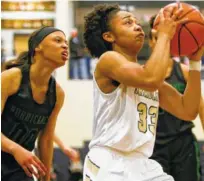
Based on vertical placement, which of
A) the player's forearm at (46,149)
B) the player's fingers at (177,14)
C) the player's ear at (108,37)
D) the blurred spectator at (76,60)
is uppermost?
the player's fingers at (177,14)

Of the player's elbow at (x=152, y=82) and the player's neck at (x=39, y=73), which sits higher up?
the player's elbow at (x=152, y=82)

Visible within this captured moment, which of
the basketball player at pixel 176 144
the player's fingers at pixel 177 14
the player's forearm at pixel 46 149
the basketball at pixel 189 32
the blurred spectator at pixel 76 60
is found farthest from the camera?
the blurred spectator at pixel 76 60

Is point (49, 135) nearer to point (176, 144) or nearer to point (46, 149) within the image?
point (46, 149)

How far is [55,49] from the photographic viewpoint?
3711mm

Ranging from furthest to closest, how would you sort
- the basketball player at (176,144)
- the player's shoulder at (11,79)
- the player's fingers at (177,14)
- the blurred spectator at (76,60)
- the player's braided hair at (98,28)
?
the blurred spectator at (76,60), the basketball player at (176,144), the player's shoulder at (11,79), the player's braided hair at (98,28), the player's fingers at (177,14)

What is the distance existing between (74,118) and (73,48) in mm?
1034

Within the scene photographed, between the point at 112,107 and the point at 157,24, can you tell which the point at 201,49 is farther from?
the point at 112,107

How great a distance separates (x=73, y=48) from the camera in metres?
Result: 8.37

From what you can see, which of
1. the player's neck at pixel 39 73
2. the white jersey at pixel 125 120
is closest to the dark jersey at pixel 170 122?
the player's neck at pixel 39 73

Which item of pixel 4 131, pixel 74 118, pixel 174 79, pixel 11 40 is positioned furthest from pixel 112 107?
pixel 11 40

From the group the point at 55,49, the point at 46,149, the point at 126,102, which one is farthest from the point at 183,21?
the point at 46,149

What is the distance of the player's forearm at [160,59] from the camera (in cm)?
287

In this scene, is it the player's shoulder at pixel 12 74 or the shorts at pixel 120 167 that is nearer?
the shorts at pixel 120 167

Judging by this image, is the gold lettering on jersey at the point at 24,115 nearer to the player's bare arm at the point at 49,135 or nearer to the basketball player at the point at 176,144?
the player's bare arm at the point at 49,135
